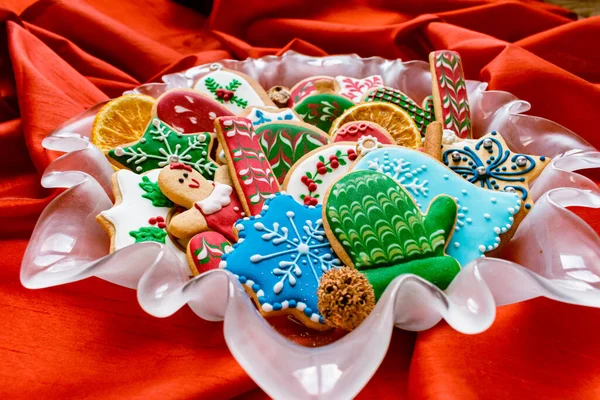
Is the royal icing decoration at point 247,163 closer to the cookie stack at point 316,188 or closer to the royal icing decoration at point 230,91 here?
the cookie stack at point 316,188

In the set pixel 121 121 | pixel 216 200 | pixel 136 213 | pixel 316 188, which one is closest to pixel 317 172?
pixel 316 188

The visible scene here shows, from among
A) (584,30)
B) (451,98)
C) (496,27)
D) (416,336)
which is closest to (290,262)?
(416,336)

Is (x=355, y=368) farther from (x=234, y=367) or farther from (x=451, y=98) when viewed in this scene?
(x=451, y=98)

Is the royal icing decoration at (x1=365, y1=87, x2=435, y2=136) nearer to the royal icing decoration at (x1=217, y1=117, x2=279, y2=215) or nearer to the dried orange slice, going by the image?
the royal icing decoration at (x1=217, y1=117, x2=279, y2=215)

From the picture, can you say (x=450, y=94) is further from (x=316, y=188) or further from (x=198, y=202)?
(x=198, y=202)

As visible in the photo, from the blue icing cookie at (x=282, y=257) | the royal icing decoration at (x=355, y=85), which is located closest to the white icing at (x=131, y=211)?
the blue icing cookie at (x=282, y=257)
